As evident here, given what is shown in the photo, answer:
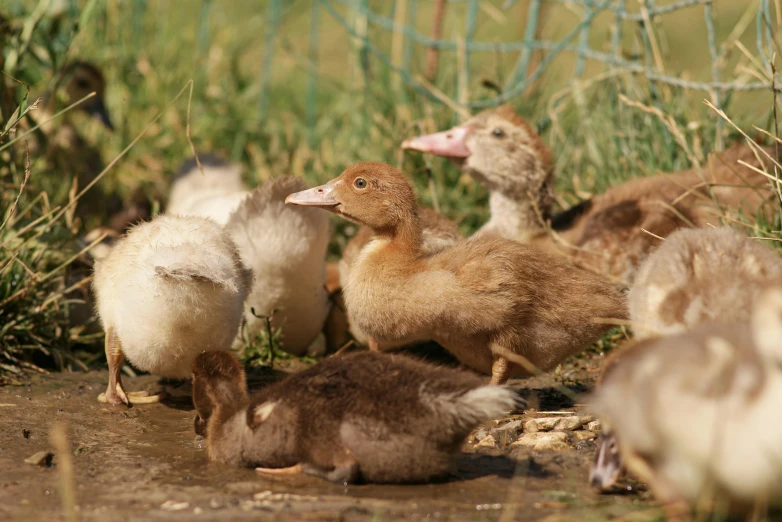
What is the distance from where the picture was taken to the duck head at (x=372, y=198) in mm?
5039

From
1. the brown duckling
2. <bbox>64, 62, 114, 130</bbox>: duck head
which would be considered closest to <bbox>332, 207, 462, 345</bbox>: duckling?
the brown duckling

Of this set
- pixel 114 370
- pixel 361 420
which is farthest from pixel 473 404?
pixel 114 370

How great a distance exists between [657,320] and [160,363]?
8.09 feet

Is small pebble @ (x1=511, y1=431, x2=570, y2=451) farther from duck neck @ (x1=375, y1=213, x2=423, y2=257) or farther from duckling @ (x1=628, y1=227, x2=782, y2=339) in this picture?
duck neck @ (x1=375, y1=213, x2=423, y2=257)

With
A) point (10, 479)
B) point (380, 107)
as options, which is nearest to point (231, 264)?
point (10, 479)

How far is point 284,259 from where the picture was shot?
6.01 m

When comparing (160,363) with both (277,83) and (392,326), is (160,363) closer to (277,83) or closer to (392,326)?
(392,326)

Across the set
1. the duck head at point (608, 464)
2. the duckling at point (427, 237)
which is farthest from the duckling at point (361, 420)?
the duckling at point (427, 237)

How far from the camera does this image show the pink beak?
6.77 metres

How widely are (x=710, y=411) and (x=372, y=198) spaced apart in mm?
2595

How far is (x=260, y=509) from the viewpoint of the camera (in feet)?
11.5

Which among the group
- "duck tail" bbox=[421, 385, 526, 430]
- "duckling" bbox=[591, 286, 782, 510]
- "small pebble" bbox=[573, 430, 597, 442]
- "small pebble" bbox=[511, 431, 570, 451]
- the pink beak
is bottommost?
"small pebble" bbox=[573, 430, 597, 442]

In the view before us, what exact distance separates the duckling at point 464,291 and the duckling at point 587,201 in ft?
3.67

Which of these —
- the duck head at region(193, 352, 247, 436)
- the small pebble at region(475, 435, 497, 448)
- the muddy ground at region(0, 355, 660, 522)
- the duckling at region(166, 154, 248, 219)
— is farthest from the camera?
the duckling at region(166, 154, 248, 219)
